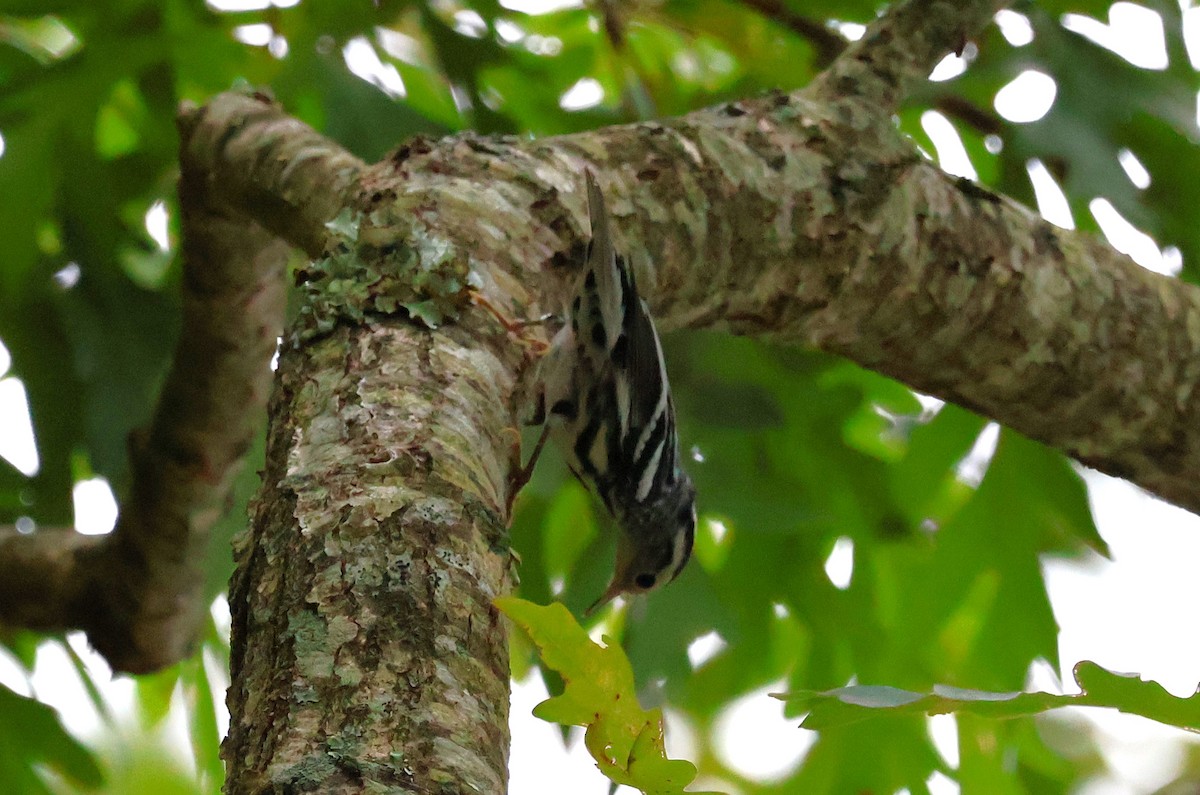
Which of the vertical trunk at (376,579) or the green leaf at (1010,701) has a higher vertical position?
the vertical trunk at (376,579)

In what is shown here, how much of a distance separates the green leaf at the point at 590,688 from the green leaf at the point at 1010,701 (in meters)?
0.11

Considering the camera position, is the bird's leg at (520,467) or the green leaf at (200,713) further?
the green leaf at (200,713)

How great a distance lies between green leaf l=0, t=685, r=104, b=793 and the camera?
228 centimetres

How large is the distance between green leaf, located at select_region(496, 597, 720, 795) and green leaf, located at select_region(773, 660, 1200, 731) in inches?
4.1

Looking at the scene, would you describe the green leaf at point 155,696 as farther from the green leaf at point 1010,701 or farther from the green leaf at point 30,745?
the green leaf at point 1010,701

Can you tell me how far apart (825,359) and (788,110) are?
63 centimetres

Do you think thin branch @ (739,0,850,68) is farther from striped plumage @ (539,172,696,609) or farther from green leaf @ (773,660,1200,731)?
green leaf @ (773,660,1200,731)

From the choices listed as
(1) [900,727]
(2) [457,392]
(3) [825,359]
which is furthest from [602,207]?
(1) [900,727]

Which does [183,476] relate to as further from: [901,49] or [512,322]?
[901,49]

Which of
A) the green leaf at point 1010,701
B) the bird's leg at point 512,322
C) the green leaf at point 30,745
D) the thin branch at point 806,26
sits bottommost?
the green leaf at point 1010,701

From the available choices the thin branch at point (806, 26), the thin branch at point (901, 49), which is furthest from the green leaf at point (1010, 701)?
the thin branch at point (806, 26)

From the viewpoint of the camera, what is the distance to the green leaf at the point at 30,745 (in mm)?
2283

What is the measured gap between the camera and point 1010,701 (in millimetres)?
707

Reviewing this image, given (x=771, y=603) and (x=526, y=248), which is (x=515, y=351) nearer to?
(x=526, y=248)
